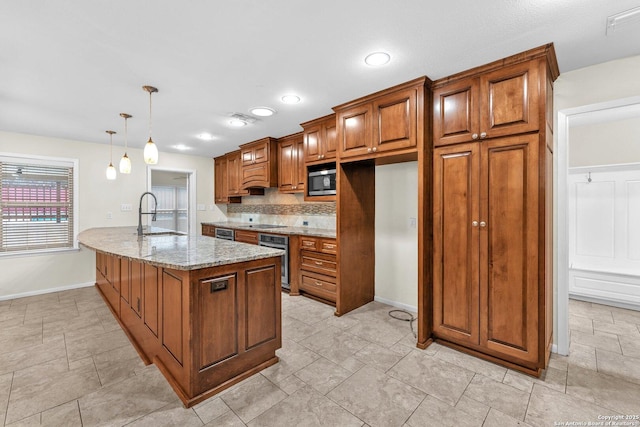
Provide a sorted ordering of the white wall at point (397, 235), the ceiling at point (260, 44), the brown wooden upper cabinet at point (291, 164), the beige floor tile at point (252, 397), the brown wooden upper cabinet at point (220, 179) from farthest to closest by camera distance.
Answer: the brown wooden upper cabinet at point (220, 179)
the brown wooden upper cabinet at point (291, 164)
the white wall at point (397, 235)
the beige floor tile at point (252, 397)
the ceiling at point (260, 44)

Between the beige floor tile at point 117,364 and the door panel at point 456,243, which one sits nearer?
the beige floor tile at point 117,364

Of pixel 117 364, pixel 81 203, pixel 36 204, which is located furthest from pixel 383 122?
pixel 36 204

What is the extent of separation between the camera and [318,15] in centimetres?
159

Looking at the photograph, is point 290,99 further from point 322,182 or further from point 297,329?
point 297,329

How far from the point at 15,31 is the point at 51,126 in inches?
102

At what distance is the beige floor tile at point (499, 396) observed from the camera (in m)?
1.67

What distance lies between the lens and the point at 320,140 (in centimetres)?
351

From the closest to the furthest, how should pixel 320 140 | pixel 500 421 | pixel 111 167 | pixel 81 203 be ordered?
pixel 500 421, pixel 320 140, pixel 111 167, pixel 81 203

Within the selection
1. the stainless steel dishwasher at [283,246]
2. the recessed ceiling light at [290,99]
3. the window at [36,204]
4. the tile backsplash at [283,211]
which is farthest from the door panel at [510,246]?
the window at [36,204]

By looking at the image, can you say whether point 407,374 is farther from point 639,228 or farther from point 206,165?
point 206,165

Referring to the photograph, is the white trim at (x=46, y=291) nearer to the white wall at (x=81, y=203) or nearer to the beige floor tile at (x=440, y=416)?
the white wall at (x=81, y=203)

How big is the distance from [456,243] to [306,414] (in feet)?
5.54

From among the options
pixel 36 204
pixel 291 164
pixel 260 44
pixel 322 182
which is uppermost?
pixel 260 44

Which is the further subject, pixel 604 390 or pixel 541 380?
pixel 541 380
